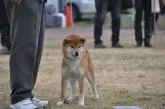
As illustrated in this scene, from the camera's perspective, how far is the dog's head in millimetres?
5438

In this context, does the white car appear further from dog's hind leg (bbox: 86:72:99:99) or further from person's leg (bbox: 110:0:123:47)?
dog's hind leg (bbox: 86:72:99:99)

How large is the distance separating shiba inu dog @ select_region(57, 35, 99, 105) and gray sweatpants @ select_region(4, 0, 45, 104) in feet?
1.90

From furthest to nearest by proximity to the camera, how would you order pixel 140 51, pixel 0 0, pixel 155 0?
pixel 155 0, pixel 140 51, pixel 0 0

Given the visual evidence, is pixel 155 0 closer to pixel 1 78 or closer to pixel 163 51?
pixel 163 51

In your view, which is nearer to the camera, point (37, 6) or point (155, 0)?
point (37, 6)

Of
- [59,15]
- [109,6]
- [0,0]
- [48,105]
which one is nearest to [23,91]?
[48,105]

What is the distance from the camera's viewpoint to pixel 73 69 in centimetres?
561

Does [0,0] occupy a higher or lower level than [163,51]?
higher

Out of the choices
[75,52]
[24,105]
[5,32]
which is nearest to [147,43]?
[5,32]

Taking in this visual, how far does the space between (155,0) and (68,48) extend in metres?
6.14

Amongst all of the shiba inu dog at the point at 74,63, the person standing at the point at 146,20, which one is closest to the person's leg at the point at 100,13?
the person standing at the point at 146,20

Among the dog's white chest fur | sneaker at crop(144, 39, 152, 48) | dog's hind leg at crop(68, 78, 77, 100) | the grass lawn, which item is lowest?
sneaker at crop(144, 39, 152, 48)

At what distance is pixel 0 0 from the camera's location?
9898 millimetres

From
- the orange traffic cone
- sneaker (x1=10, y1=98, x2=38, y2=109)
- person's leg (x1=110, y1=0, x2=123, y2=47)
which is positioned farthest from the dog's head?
the orange traffic cone
